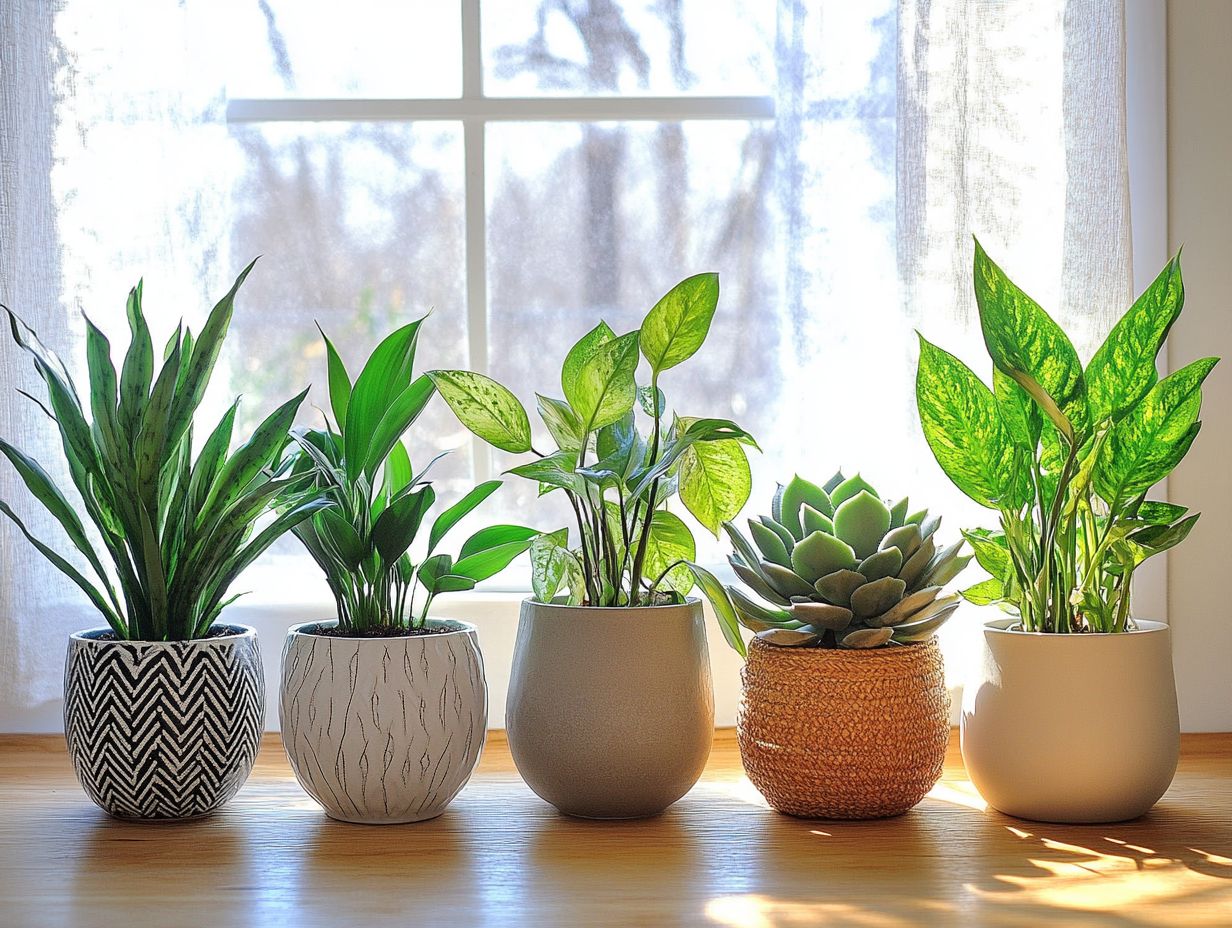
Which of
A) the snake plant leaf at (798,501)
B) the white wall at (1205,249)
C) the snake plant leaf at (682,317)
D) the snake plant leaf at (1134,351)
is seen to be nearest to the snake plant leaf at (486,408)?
the snake plant leaf at (682,317)

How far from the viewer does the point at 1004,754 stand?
3.03 ft

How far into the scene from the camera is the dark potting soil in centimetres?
95

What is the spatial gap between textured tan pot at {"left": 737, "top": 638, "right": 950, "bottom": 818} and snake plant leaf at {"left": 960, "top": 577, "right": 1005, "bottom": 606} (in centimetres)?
10

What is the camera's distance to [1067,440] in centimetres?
90

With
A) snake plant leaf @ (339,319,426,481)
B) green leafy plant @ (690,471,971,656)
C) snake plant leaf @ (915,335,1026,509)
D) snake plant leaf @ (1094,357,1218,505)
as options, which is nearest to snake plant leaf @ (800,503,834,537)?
green leafy plant @ (690,471,971,656)

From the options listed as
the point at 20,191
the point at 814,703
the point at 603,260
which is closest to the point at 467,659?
the point at 814,703

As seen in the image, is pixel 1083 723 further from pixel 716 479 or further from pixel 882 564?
pixel 716 479

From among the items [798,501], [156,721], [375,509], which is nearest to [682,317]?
[798,501]

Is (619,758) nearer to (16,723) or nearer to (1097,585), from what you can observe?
(1097,585)

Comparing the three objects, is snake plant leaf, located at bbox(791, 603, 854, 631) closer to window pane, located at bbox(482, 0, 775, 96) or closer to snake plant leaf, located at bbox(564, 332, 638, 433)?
snake plant leaf, located at bbox(564, 332, 638, 433)

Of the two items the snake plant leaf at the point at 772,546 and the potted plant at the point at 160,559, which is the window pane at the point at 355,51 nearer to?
the potted plant at the point at 160,559

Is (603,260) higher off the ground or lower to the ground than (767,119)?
lower

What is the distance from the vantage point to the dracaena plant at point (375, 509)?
912 millimetres

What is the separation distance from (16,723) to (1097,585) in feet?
3.56
